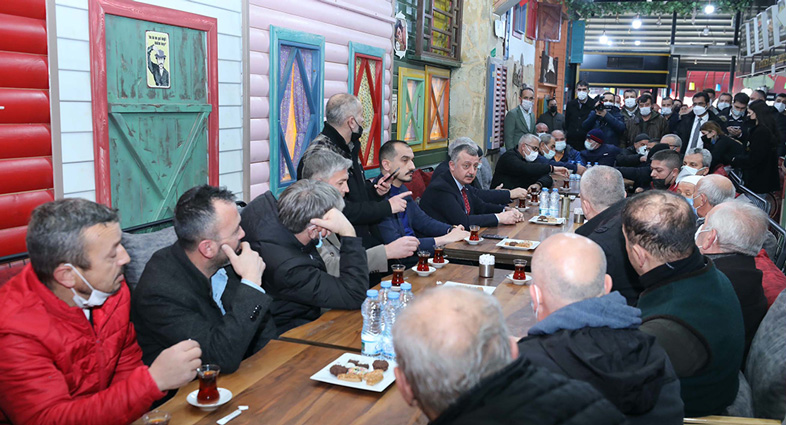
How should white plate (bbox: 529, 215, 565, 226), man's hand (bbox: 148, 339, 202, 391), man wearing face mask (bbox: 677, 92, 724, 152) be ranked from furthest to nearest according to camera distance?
man wearing face mask (bbox: 677, 92, 724, 152)
white plate (bbox: 529, 215, 565, 226)
man's hand (bbox: 148, 339, 202, 391)

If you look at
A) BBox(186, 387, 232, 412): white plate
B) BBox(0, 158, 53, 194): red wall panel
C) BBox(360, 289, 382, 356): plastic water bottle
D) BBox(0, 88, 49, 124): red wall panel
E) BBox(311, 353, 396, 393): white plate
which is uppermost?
BBox(0, 88, 49, 124): red wall panel

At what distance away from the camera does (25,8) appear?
134 inches

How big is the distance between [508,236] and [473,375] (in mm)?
3974

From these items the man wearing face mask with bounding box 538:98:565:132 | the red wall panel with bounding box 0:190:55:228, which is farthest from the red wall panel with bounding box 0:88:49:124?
the man wearing face mask with bounding box 538:98:565:132

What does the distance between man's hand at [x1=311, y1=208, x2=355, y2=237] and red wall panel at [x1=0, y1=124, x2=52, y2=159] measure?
1.54 metres

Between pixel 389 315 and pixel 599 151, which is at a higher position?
pixel 599 151

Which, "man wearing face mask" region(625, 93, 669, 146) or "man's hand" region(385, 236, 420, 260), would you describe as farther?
"man wearing face mask" region(625, 93, 669, 146)

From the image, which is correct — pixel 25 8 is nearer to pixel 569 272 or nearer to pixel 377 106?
pixel 569 272

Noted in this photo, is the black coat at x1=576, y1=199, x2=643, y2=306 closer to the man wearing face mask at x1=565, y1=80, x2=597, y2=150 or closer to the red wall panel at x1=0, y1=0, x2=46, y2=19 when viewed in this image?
the red wall panel at x1=0, y1=0, x2=46, y2=19

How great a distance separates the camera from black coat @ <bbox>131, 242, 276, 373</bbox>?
257cm

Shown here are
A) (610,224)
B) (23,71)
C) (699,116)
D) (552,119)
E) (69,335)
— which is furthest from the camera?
(552,119)

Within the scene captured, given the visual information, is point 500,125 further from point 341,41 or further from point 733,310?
point 733,310

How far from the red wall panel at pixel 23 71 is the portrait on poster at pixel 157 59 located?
0.78 metres

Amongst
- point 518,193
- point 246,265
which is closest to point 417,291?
point 246,265
